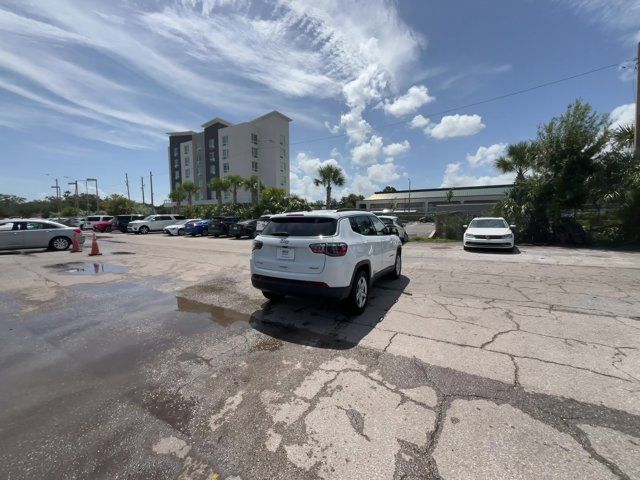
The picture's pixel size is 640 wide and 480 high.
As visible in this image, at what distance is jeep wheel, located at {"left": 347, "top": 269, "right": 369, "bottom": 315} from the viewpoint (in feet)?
16.0

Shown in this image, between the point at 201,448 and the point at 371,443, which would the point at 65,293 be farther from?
the point at 371,443

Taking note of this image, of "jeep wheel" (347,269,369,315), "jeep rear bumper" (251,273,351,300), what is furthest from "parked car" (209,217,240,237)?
"jeep wheel" (347,269,369,315)

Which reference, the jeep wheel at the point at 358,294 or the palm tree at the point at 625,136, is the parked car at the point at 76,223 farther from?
the palm tree at the point at 625,136

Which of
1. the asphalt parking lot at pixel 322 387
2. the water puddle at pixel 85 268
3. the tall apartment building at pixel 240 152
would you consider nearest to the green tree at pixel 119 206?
the tall apartment building at pixel 240 152

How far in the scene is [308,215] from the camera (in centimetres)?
509

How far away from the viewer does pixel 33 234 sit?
13.6 meters

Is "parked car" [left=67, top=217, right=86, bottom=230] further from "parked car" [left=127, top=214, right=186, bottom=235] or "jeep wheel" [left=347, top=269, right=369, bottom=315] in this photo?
"jeep wheel" [left=347, top=269, right=369, bottom=315]

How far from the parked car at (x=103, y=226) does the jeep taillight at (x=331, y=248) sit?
3612 centimetres

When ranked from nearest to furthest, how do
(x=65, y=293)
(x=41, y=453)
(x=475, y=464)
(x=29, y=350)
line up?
(x=475, y=464)
(x=41, y=453)
(x=29, y=350)
(x=65, y=293)

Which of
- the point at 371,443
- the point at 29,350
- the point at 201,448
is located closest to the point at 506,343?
the point at 371,443

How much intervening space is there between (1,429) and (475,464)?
368 centimetres

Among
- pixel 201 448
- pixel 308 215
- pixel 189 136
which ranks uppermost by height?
pixel 189 136

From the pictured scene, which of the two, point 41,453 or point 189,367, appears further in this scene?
point 189,367

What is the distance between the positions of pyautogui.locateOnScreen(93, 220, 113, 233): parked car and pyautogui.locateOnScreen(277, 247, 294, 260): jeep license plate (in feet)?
117
